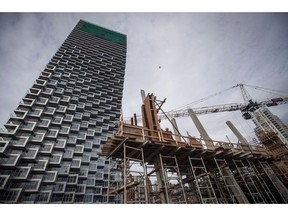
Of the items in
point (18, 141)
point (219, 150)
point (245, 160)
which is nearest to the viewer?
point (219, 150)

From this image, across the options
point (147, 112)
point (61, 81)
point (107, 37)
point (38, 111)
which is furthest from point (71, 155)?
point (107, 37)

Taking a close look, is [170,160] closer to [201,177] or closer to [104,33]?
[201,177]

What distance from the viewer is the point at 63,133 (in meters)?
41.1

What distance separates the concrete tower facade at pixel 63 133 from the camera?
103 feet

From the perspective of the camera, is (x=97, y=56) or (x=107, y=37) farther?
(x=107, y=37)

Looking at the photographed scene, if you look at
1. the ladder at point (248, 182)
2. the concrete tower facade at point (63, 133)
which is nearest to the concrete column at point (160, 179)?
the ladder at point (248, 182)

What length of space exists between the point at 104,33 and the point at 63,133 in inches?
2587

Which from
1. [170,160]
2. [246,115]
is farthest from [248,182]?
[246,115]

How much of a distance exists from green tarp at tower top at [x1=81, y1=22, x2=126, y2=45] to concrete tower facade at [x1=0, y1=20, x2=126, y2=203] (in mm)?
17726

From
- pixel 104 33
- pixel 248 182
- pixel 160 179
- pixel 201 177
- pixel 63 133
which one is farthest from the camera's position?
pixel 104 33

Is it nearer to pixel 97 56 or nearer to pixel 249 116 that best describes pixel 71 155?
pixel 97 56

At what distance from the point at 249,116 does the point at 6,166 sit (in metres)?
65.0

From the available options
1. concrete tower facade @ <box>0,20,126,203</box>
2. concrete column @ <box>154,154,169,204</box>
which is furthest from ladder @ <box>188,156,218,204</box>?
concrete tower facade @ <box>0,20,126,203</box>

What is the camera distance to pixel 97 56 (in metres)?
69.6
